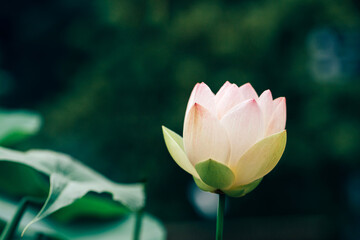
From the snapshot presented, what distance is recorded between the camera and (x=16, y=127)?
54 centimetres

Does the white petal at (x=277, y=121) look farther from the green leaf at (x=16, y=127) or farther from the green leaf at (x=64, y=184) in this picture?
the green leaf at (x=16, y=127)

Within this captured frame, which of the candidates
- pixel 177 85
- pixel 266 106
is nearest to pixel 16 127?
pixel 266 106

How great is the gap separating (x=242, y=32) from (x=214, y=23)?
0.70 ft

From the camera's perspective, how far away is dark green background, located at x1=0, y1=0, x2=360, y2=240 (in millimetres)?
2822

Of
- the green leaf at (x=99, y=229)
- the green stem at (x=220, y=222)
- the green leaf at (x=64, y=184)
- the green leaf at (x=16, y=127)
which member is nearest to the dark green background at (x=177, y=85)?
the green leaf at (x=16, y=127)

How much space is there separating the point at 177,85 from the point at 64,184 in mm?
2554

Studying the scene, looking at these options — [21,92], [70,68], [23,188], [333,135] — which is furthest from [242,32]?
[23,188]

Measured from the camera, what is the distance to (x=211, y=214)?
3453 millimetres

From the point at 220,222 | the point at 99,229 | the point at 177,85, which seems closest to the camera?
the point at 220,222

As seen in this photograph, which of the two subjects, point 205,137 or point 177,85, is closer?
point 205,137

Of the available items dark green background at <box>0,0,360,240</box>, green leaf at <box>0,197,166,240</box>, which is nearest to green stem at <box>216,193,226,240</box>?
green leaf at <box>0,197,166,240</box>

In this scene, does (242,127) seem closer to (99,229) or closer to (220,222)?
(220,222)

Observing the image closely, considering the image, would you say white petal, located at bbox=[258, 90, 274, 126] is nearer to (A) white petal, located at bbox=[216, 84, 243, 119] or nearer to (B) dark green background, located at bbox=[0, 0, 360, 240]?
(A) white petal, located at bbox=[216, 84, 243, 119]

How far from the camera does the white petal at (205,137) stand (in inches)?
8.8
